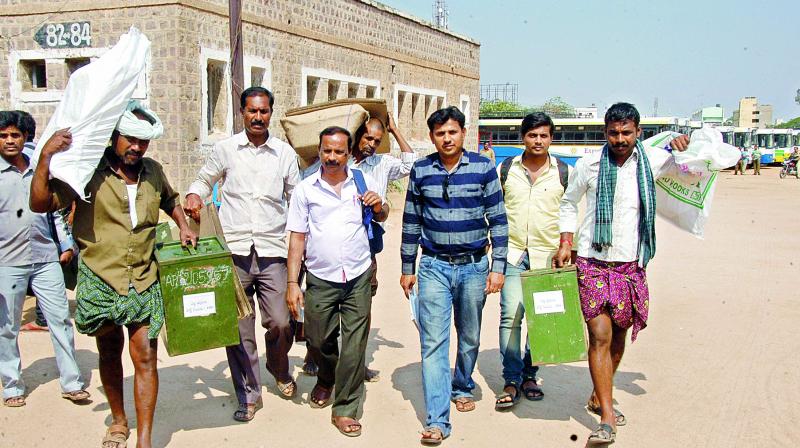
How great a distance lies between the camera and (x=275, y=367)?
5078 mm

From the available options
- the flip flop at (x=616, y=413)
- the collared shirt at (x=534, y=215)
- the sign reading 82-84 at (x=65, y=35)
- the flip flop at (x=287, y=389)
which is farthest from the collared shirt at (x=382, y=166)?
the sign reading 82-84 at (x=65, y=35)

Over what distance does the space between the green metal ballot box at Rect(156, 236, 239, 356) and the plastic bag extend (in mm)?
663

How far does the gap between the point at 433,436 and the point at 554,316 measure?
1.01 m

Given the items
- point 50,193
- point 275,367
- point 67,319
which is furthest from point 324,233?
point 67,319

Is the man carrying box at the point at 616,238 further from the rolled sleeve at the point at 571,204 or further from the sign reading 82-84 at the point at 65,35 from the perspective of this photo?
the sign reading 82-84 at the point at 65,35

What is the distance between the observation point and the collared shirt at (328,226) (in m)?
4.52

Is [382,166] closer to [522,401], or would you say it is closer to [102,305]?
[522,401]

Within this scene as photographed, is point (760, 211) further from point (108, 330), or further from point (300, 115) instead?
point (108, 330)

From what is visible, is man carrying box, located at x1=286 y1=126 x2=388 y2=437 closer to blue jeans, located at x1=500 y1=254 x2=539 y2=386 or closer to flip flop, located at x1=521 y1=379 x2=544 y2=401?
blue jeans, located at x1=500 y1=254 x2=539 y2=386

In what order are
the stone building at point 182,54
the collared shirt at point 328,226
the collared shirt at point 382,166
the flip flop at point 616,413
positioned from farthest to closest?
the stone building at point 182,54 → the collared shirt at point 382,166 → the flip flop at point 616,413 → the collared shirt at point 328,226

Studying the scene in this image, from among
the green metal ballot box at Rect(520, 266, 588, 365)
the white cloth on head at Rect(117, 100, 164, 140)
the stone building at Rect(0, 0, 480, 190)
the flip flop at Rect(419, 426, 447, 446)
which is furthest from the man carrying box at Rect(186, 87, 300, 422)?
the stone building at Rect(0, 0, 480, 190)

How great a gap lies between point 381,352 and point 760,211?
52.1ft

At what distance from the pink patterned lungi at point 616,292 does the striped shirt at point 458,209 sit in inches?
21.3

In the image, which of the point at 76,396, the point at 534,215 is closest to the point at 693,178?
the point at 534,215
